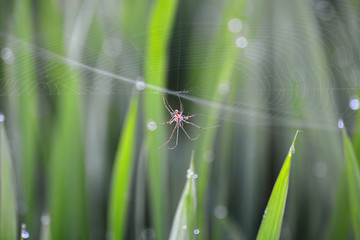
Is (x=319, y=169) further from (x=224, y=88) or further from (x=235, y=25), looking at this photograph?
(x=235, y=25)

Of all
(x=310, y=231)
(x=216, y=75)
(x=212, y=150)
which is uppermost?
(x=216, y=75)

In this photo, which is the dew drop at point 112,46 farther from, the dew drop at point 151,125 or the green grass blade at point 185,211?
the green grass blade at point 185,211

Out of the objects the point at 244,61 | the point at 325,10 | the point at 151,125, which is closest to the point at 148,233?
the point at 151,125

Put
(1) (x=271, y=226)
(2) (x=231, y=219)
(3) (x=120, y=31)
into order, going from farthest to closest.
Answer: (3) (x=120, y=31)
(2) (x=231, y=219)
(1) (x=271, y=226)

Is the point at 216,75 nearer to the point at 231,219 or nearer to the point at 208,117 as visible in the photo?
the point at 208,117

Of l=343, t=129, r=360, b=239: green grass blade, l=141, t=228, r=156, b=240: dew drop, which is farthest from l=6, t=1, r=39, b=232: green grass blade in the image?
l=343, t=129, r=360, b=239: green grass blade

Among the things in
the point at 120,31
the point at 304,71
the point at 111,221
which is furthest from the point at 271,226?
the point at 120,31

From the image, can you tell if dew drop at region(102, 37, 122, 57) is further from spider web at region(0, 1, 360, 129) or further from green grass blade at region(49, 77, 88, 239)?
green grass blade at region(49, 77, 88, 239)
